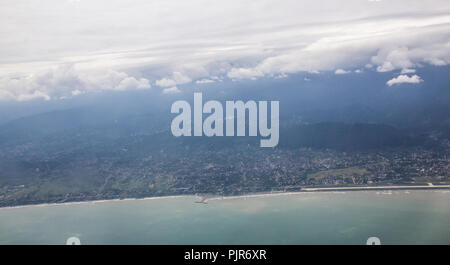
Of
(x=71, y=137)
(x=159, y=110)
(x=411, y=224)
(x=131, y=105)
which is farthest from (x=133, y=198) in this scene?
(x=131, y=105)

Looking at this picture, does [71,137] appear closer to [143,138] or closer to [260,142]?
[143,138]

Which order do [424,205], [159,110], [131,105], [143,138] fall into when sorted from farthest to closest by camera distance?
[131,105], [159,110], [143,138], [424,205]

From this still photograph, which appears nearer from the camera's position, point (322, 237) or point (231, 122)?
point (322, 237)

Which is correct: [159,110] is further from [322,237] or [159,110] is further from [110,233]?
[322,237]
